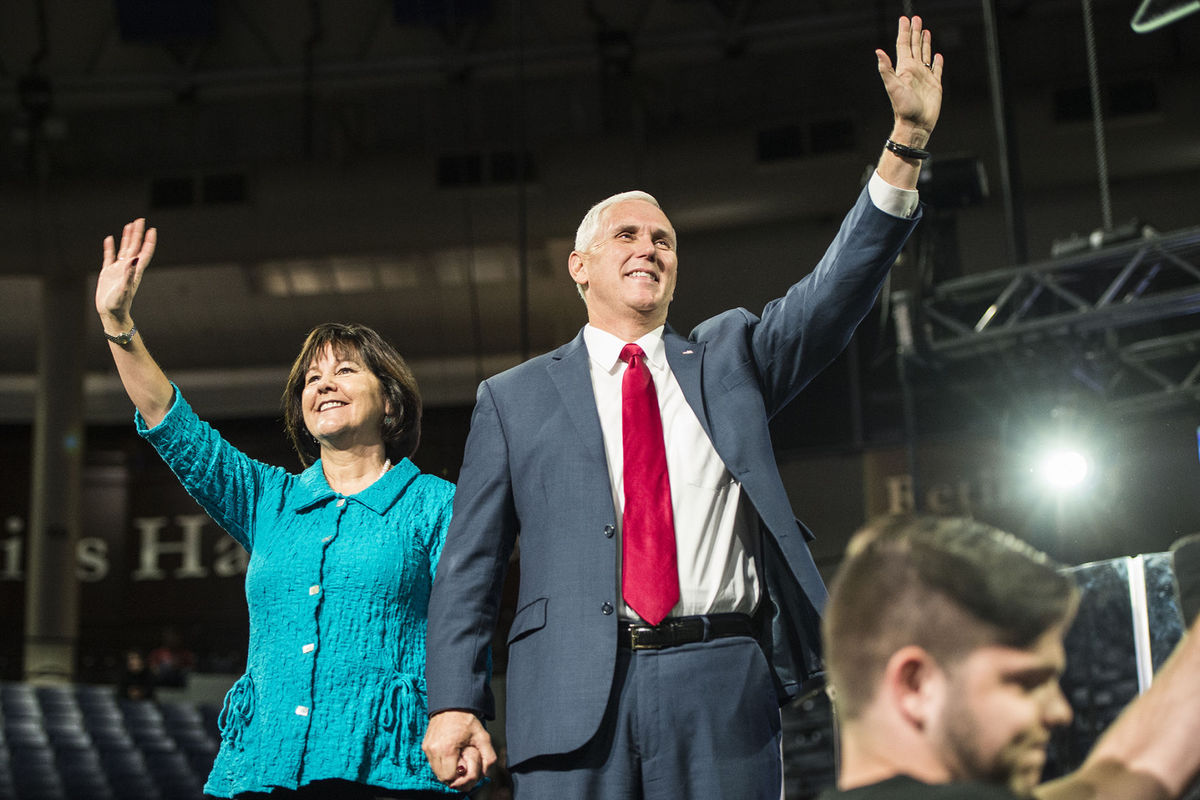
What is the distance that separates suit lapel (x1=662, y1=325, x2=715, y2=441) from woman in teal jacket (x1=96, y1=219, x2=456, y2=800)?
0.49 m

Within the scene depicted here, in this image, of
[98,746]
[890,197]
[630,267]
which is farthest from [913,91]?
[98,746]

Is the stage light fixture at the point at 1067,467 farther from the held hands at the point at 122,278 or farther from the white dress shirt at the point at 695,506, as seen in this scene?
the held hands at the point at 122,278

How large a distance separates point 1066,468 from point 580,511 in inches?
192

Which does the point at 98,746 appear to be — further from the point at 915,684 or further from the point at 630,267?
the point at 915,684

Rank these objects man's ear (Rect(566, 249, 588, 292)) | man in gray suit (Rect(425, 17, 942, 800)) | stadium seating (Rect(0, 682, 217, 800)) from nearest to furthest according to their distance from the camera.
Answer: man in gray suit (Rect(425, 17, 942, 800))
man's ear (Rect(566, 249, 588, 292))
stadium seating (Rect(0, 682, 217, 800))

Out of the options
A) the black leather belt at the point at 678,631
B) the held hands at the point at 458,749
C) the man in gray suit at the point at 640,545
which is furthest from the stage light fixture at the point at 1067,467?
the held hands at the point at 458,749

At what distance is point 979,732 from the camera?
0.77 meters

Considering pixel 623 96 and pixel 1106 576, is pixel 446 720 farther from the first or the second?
pixel 623 96

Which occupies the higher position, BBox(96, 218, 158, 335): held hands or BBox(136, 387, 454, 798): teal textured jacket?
BBox(96, 218, 158, 335): held hands

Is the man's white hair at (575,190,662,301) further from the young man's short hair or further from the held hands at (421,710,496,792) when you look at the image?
the young man's short hair

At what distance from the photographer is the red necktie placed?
1.76 m

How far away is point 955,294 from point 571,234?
4872mm

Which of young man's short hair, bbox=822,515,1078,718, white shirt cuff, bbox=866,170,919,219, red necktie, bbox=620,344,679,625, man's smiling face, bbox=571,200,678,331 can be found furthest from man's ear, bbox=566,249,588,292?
young man's short hair, bbox=822,515,1078,718

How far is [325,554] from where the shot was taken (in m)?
2.06
